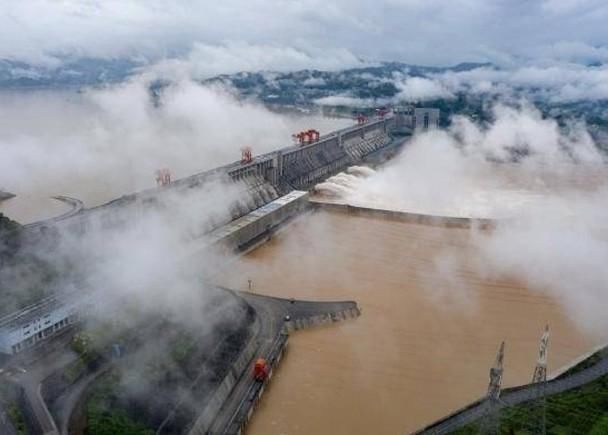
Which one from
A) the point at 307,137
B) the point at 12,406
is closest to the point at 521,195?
the point at 307,137

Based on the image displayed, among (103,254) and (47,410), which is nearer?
(47,410)

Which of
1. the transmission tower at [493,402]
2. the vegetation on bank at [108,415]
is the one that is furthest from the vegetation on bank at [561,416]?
the vegetation on bank at [108,415]

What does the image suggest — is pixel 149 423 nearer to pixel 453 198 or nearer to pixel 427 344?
pixel 427 344

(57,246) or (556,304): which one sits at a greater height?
(57,246)

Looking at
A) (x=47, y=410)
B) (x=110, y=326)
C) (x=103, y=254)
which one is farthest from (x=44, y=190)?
(x=47, y=410)

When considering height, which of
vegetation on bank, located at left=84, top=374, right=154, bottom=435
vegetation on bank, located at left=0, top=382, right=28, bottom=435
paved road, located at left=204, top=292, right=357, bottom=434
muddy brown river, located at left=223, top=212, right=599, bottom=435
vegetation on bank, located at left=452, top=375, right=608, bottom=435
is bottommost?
muddy brown river, located at left=223, top=212, right=599, bottom=435

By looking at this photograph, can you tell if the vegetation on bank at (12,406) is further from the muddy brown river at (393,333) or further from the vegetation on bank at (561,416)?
the vegetation on bank at (561,416)

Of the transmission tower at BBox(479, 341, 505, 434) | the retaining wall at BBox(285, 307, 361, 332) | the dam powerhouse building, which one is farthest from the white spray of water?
the transmission tower at BBox(479, 341, 505, 434)

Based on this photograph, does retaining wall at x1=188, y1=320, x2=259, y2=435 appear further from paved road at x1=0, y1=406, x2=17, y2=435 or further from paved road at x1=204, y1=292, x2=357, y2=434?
paved road at x1=0, y1=406, x2=17, y2=435
